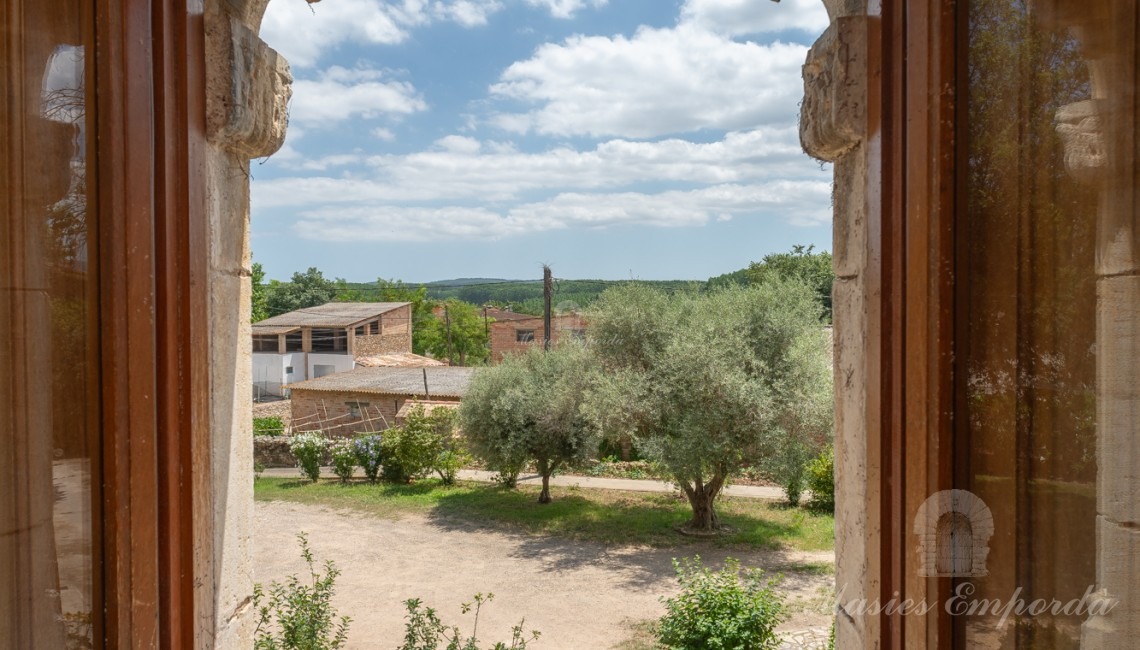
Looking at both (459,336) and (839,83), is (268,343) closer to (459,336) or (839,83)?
(459,336)

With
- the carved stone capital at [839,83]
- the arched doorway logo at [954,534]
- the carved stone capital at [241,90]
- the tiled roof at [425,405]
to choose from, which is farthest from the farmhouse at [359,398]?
the arched doorway logo at [954,534]

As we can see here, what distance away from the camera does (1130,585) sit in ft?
3.83

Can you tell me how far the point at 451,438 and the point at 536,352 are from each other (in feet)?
11.6

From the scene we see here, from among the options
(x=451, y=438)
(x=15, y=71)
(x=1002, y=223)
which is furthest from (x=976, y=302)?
(x=451, y=438)

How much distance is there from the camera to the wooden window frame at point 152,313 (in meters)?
1.40

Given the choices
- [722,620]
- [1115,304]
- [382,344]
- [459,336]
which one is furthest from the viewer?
[459,336]

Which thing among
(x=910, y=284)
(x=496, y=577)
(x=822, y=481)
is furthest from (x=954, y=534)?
(x=822, y=481)

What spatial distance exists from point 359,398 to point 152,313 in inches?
695

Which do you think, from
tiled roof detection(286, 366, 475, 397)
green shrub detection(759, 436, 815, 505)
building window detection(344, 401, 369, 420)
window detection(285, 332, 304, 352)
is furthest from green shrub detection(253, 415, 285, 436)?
green shrub detection(759, 436, 815, 505)

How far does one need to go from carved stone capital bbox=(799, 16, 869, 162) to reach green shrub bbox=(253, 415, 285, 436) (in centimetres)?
1848

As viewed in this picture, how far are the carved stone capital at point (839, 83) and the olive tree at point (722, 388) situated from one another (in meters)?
8.18

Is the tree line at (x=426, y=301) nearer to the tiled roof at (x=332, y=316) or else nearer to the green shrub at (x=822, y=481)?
the tiled roof at (x=332, y=316)

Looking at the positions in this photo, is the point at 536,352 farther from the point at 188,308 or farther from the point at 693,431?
the point at 188,308

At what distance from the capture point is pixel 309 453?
1482 centimetres
